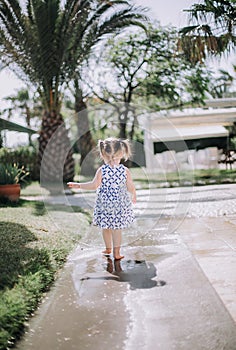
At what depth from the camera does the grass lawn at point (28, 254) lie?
3.28 meters

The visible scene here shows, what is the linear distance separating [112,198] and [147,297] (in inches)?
65.1

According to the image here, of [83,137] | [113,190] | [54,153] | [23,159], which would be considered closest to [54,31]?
[54,153]

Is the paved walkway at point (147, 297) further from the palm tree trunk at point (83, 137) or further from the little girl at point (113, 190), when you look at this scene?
the palm tree trunk at point (83, 137)

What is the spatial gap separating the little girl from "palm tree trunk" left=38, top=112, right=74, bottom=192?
1025cm

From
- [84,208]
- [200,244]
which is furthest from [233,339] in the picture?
[84,208]

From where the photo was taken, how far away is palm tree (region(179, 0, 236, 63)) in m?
11.4

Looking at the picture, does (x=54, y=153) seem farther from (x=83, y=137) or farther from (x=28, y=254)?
(x=28, y=254)

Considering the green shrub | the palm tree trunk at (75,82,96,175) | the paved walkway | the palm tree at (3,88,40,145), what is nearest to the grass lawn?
the paved walkway

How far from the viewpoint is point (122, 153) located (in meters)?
5.28

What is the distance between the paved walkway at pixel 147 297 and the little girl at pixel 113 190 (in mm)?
390

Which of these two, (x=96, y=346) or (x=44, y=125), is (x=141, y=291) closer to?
(x=96, y=346)

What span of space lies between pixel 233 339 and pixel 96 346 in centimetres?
81

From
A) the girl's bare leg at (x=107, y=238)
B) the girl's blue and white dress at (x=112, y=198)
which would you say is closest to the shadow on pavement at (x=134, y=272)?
the girl's bare leg at (x=107, y=238)

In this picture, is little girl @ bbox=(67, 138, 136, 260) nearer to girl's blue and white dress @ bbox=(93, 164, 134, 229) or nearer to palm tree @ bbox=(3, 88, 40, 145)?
girl's blue and white dress @ bbox=(93, 164, 134, 229)
